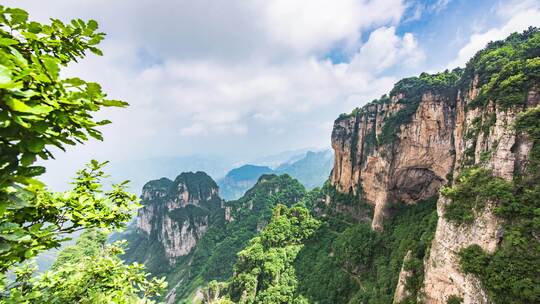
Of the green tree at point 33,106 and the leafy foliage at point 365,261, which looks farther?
the leafy foliage at point 365,261

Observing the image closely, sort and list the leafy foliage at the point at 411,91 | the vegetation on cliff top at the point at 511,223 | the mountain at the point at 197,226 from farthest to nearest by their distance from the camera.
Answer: the mountain at the point at 197,226 < the leafy foliage at the point at 411,91 < the vegetation on cliff top at the point at 511,223

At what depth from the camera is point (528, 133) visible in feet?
56.1

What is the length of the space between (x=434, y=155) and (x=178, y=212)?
9515 cm

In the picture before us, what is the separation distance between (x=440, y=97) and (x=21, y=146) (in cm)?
3993

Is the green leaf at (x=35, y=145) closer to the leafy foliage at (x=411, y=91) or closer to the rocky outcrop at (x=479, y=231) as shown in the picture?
the rocky outcrop at (x=479, y=231)

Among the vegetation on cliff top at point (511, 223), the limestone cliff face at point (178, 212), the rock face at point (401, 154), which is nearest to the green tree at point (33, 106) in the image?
the vegetation on cliff top at point (511, 223)

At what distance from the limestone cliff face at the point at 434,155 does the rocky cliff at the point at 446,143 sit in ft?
0.22

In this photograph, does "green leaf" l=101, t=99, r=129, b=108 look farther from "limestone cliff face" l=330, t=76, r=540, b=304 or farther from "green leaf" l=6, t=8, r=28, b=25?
"limestone cliff face" l=330, t=76, r=540, b=304

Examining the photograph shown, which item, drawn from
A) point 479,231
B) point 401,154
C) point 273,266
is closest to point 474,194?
point 479,231

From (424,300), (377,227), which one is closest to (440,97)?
(377,227)

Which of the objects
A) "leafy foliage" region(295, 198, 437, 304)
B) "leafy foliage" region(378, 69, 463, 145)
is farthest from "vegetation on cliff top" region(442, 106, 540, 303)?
"leafy foliage" region(378, 69, 463, 145)

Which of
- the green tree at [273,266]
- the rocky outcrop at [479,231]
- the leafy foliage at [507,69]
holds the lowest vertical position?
the green tree at [273,266]

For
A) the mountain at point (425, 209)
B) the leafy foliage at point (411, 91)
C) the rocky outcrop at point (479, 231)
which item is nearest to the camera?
the mountain at point (425, 209)

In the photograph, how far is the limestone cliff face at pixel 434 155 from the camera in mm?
17203
